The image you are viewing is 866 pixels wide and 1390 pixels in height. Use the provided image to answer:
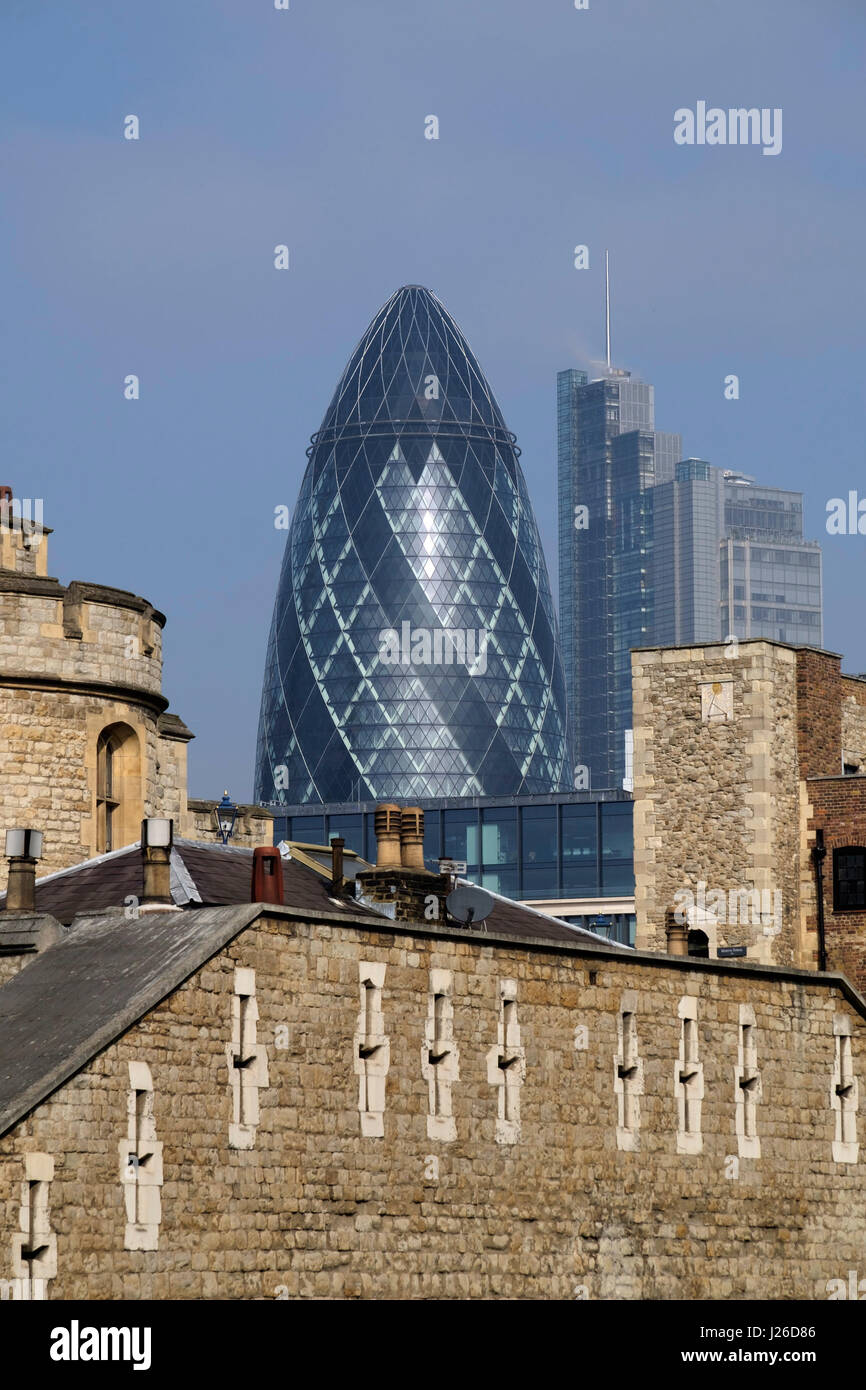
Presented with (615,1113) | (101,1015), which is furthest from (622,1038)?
(101,1015)

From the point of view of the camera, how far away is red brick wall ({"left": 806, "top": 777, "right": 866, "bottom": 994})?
6819 centimetres

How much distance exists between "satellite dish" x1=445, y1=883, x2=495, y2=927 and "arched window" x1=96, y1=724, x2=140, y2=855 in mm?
8862

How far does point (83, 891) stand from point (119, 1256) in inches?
518

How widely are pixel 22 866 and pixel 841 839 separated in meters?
33.8

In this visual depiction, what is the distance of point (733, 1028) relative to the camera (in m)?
44.5

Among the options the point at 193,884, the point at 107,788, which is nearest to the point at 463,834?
the point at 107,788

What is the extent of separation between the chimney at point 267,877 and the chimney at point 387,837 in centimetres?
908

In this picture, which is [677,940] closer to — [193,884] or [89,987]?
[193,884]

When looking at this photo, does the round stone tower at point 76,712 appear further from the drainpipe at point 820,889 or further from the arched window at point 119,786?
the drainpipe at point 820,889

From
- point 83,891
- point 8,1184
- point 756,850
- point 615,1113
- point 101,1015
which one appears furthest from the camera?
point 756,850

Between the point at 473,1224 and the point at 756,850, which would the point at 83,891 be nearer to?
the point at 473,1224

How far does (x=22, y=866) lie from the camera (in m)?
40.0

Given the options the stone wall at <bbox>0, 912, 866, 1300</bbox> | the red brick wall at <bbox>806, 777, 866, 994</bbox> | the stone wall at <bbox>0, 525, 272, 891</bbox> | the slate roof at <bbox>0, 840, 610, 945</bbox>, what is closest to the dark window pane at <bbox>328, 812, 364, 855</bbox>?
the red brick wall at <bbox>806, 777, 866, 994</bbox>

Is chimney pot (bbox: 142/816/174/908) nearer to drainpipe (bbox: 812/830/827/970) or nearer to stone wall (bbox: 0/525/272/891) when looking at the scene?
stone wall (bbox: 0/525/272/891)
